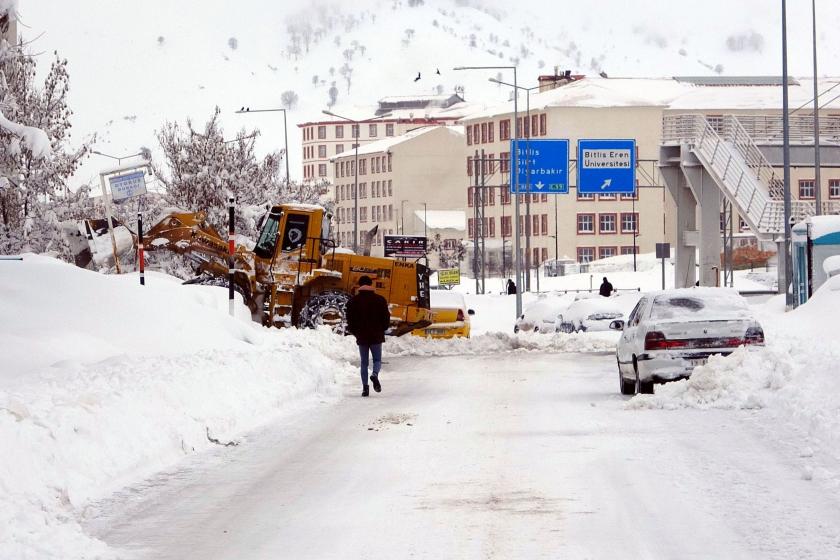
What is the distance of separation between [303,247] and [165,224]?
3595mm

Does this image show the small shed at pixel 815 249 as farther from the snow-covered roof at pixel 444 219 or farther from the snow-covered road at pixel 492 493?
the snow-covered roof at pixel 444 219

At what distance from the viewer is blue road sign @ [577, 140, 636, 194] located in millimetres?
66188

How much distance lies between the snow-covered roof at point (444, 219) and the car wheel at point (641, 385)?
14050 centimetres

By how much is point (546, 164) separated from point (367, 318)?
42.3 meters

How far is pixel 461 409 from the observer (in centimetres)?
2055

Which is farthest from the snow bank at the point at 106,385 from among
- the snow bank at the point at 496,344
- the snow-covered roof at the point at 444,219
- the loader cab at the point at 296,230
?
the snow-covered roof at the point at 444,219

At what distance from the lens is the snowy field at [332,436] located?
1057cm

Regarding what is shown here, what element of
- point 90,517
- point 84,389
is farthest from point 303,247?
point 90,517

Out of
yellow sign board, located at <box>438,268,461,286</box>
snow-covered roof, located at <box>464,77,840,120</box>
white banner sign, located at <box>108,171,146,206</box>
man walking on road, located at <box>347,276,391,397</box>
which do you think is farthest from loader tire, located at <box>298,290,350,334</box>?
snow-covered roof, located at <box>464,77,840,120</box>

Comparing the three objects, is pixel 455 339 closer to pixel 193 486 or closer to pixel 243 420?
pixel 243 420

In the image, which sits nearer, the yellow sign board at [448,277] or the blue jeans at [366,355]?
the blue jeans at [366,355]

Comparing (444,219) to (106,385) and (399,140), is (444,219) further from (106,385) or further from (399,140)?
(106,385)

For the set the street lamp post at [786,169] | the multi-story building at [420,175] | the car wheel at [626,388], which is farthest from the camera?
the multi-story building at [420,175]

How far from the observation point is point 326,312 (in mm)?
37531
